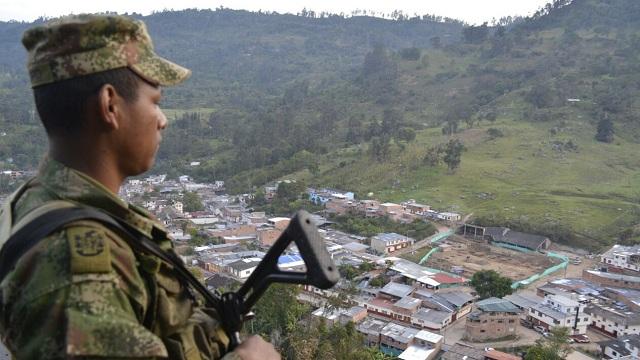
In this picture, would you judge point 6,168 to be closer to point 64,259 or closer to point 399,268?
point 399,268

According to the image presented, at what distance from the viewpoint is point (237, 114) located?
46062 millimetres

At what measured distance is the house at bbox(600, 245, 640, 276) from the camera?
17.8 meters

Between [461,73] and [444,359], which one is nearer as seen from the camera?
[444,359]

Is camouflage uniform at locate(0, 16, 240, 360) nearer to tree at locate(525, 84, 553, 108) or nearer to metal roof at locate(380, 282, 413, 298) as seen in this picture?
metal roof at locate(380, 282, 413, 298)

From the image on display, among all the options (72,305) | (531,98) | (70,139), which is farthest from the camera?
(531,98)

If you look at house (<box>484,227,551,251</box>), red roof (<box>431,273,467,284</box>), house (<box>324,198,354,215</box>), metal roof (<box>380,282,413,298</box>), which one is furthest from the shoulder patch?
house (<box>324,198,354,215</box>)

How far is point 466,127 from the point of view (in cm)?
3534

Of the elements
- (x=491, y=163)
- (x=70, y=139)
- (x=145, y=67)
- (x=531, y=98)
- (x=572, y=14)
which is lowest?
(x=491, y=163)

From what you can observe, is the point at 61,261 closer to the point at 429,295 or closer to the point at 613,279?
the point at 429,295

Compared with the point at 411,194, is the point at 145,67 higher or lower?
higher

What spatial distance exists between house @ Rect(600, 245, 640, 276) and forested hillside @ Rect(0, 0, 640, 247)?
1738 millimetres

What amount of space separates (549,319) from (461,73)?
118ft

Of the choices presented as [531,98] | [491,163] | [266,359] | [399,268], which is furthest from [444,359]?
[531,98]

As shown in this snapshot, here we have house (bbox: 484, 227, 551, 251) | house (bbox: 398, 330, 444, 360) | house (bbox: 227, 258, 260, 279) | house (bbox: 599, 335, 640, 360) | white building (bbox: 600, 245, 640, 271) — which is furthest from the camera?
house (bbox: 484, 227, 551, 251)
